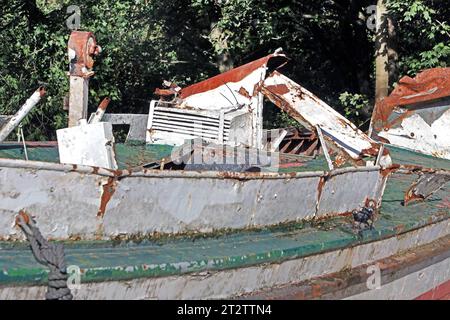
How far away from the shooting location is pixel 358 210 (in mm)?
4473

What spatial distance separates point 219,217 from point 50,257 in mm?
1046

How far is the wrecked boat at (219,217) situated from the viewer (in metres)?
3.24

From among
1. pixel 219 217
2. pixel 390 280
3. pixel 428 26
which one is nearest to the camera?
pixel 219 217

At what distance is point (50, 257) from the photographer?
3082mm

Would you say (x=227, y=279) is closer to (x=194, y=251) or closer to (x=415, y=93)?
(x=194, y=251)

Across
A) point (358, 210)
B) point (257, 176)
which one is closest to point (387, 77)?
point (358, 210)

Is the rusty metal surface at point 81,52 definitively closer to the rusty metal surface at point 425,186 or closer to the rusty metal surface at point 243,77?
the rusty metal surface at point 243,77

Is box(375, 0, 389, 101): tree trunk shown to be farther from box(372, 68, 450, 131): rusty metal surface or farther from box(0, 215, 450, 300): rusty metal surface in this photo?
box(0, 215, 450, 300): rusty metal surface

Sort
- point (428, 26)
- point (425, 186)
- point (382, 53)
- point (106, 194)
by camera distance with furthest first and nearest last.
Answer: point (382, 53) → point (428, 26) → point (425, 186) → point (106, 194)

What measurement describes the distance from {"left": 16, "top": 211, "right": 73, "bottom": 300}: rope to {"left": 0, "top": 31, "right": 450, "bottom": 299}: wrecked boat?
1.1 inches

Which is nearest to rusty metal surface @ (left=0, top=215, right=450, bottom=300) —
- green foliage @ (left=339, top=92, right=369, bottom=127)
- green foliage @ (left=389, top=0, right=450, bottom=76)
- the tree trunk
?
green foliage @ (left=389, top=0, right=450, bottom=76)

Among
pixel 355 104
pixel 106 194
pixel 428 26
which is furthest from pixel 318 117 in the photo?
pixel 355 104

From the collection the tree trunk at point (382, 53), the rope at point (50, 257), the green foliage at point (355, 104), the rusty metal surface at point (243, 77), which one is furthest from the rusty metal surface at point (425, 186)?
the green foliage at point (355, 104)
